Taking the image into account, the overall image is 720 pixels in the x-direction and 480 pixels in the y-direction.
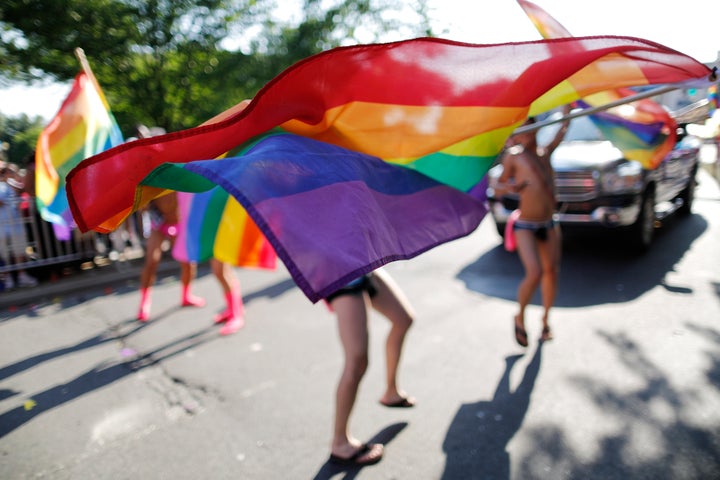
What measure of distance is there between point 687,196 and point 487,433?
820 centimetres

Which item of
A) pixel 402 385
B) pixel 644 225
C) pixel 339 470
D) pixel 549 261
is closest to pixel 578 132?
pixel 644 225

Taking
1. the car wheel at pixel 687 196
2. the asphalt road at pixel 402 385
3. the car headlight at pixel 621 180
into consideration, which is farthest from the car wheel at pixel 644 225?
the car wheel at pixel 687 196

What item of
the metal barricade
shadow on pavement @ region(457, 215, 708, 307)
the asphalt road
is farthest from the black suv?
the metal barricade

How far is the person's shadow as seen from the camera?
2.63 meters

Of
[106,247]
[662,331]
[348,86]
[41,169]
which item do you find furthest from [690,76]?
[106,247]

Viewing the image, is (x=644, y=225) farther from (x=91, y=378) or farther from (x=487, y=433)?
(x=91, y=378)

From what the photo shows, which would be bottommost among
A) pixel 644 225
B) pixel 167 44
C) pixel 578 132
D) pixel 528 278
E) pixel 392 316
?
pixel 644 225

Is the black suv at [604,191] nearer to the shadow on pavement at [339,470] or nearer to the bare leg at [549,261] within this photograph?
the bare leg at [549,261]

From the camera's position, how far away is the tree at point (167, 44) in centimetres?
875

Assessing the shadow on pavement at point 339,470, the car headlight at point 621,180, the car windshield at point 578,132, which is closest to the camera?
the shadow on pavement at point 339,470

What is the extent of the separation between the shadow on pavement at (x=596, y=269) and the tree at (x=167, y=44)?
25.4 ft

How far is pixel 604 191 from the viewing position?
623 centimetres

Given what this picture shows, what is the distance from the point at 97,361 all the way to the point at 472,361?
10.9 feet

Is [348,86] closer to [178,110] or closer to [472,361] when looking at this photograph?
[472,361]
